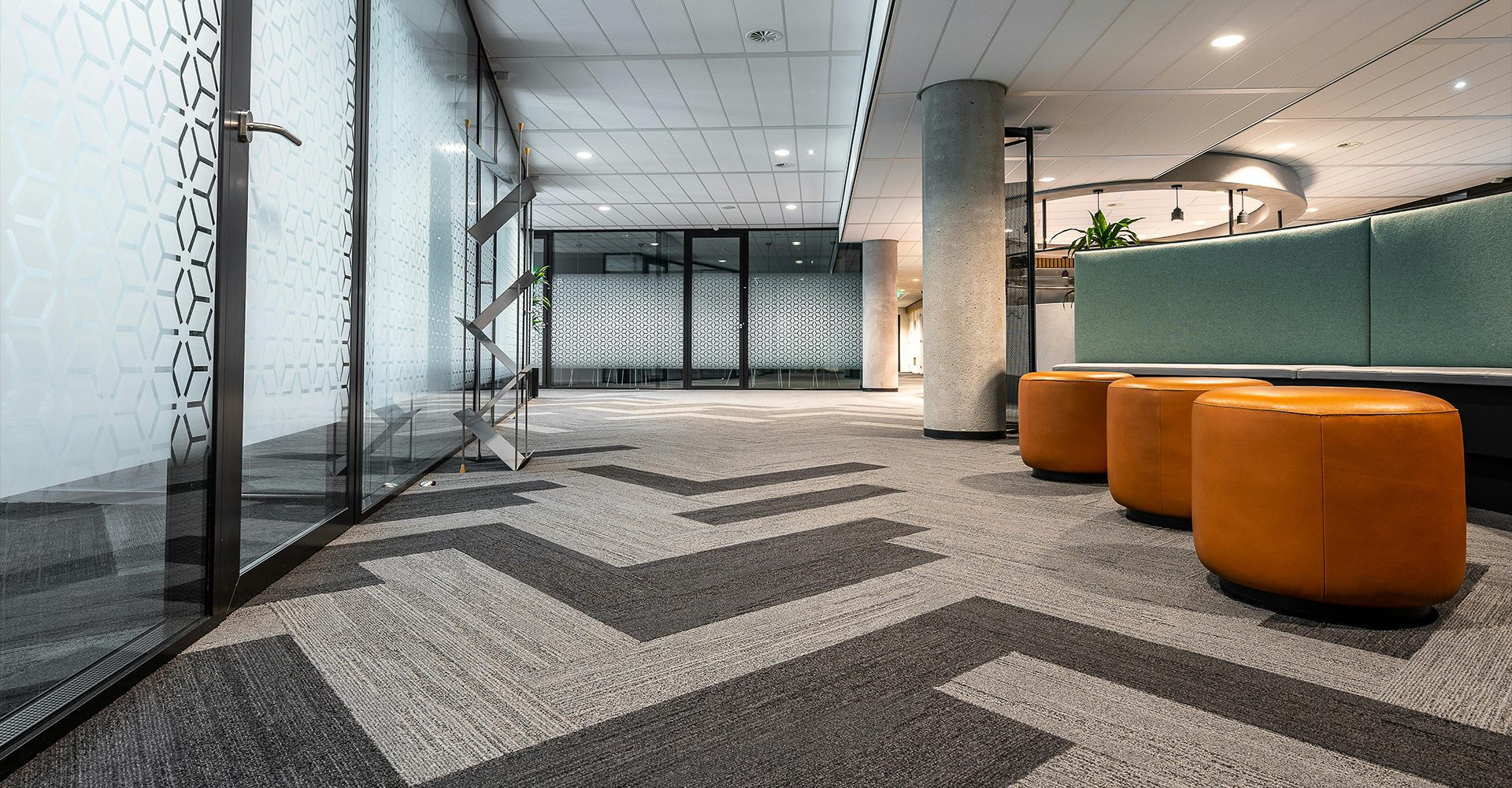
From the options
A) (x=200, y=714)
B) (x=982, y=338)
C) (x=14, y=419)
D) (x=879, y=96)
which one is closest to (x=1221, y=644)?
(x=200, y=714)

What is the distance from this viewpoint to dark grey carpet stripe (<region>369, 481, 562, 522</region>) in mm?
2564

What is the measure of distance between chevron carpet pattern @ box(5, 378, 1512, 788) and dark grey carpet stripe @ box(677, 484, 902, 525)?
130mm

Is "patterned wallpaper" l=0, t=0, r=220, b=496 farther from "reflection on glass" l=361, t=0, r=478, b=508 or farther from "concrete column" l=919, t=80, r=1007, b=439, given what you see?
"concrete column" l=919, t=80, r=1007, b=439

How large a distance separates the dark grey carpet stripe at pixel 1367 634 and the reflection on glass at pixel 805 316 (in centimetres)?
1093

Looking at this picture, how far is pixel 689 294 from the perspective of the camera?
12.1 meters

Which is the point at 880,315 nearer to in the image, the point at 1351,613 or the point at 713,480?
the point at 713,480

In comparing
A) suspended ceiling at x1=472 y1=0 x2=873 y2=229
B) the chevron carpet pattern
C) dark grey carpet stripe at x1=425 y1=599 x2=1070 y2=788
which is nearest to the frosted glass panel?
the chevron carpet pattern

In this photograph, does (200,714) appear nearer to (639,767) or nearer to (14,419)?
(14,419)

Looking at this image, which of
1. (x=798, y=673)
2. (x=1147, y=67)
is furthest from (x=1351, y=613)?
(x=1147, y=67)

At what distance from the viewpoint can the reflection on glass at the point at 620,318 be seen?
12062mm

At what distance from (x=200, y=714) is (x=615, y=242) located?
446 inches

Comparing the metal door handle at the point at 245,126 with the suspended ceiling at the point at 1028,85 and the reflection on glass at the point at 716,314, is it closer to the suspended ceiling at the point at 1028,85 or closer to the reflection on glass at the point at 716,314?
the suspended ceiling at the point at 1028,85

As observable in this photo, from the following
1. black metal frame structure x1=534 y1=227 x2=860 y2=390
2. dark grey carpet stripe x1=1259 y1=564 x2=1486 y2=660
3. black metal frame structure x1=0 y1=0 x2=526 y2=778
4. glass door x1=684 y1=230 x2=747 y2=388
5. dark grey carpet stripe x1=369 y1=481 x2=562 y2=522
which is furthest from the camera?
glass door x1=684 y1=230 x2=747 y2=388

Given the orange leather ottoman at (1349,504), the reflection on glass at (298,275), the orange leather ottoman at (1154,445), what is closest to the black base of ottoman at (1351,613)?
the orange leather ottoman at (1349,504)
